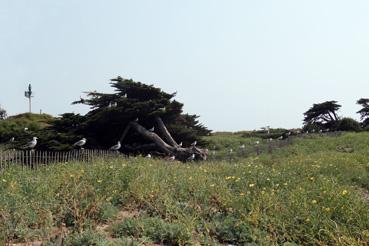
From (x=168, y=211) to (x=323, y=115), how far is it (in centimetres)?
3341

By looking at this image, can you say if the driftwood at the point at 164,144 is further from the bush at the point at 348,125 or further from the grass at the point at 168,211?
the bush at the point at 348,125

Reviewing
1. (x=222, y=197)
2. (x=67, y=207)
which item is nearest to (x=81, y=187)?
(x=67, y=207)

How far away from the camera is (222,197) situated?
21.6ft

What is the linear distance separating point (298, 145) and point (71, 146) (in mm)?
11366

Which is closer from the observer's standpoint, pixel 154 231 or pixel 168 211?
pixel 154 231

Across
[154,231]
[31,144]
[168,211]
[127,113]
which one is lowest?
[154,231]

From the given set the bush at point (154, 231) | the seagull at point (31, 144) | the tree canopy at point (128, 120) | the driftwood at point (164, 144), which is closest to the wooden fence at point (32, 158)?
the seagull at point (31, 144)

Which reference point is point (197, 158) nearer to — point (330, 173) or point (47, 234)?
point (330, 173)

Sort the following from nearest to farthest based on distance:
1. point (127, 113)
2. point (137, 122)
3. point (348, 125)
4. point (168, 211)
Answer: point (168, 211) < point (127, 113) < point (137, 122) < point (348, 125)

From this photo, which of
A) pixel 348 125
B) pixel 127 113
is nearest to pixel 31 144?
pixel 127 113

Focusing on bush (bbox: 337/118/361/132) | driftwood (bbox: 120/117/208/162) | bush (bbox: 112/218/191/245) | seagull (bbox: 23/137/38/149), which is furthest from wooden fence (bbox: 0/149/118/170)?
bush (bbox: 337/118/361/132)

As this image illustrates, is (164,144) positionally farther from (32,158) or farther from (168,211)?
(168,211)

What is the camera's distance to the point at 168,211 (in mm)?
5898

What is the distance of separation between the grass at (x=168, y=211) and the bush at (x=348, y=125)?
29.5 meters
